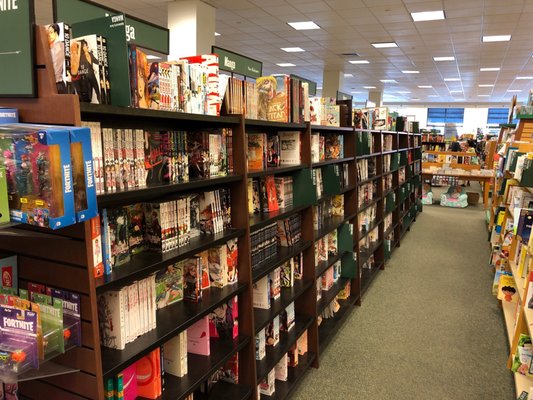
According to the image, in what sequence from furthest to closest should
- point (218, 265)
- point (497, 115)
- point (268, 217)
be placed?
point (497, 115)
point (268, 217)
point (218, 265)

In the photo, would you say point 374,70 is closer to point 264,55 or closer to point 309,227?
point 264,55

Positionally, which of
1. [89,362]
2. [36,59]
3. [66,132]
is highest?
[36,59]

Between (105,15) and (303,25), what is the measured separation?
20.3ft

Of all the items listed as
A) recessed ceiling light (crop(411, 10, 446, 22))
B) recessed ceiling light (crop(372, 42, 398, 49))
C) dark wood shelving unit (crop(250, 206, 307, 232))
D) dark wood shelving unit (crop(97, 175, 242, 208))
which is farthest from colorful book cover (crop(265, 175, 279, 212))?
recessed ceiling light (crop(372, 42, 398, 49))

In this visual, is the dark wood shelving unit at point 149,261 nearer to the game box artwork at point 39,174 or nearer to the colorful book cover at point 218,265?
the colorful book cover at point 218,265

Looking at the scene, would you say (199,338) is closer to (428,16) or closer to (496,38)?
(428,16)

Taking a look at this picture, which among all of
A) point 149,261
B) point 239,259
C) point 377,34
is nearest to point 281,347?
point 239,259

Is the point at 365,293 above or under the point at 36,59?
under

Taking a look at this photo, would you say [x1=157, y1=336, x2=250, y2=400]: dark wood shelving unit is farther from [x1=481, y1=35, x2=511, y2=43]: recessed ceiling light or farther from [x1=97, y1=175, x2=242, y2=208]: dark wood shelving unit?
[x1=481, y1=35, x2=511, y2=43]: recessed ceiling light

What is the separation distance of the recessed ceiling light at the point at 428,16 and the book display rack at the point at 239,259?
11.0ft

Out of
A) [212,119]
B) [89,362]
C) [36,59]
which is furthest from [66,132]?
[212,119]

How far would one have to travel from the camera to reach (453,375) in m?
3.16

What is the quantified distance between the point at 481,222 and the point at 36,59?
29.9 feet

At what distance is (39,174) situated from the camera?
111 centimetres
